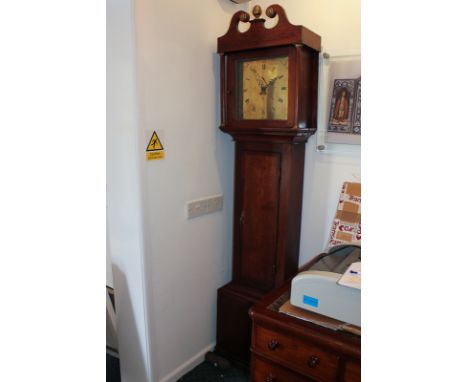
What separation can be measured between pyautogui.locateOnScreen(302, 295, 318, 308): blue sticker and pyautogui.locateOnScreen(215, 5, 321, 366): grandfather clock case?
52 centimetres

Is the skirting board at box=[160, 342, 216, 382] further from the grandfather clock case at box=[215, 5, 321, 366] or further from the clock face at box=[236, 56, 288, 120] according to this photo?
the clock face at box=[236, 56, 288, 120]

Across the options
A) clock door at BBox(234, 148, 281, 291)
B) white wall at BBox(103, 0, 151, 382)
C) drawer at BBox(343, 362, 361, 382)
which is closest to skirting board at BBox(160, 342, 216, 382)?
white wall at BBox(103, 0, 151, 382)

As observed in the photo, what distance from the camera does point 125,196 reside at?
1675 millimetres

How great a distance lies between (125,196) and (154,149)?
26cm

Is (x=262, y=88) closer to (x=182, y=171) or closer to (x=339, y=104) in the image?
(x=339, y=104)

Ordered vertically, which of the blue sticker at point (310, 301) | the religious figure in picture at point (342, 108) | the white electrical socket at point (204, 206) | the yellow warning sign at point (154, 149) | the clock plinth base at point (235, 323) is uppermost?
the religious figure in picture at point (342, 108)

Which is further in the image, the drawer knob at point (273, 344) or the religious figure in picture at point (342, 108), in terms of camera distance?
the religious figure in picture at point (342, 108)

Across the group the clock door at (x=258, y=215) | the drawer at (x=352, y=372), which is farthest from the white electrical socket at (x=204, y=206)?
the drawer at (x=352, y=372)

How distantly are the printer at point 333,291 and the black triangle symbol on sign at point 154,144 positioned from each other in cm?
85

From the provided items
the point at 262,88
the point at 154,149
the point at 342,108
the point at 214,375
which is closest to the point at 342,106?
the point at 342,108

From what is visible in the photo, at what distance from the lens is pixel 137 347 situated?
5.96 ft

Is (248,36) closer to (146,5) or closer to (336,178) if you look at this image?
(146,5)

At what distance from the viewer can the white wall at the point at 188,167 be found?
1625 mm

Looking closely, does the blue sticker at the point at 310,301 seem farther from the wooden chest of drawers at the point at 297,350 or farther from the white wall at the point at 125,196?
the white wall at the point at 125,196
